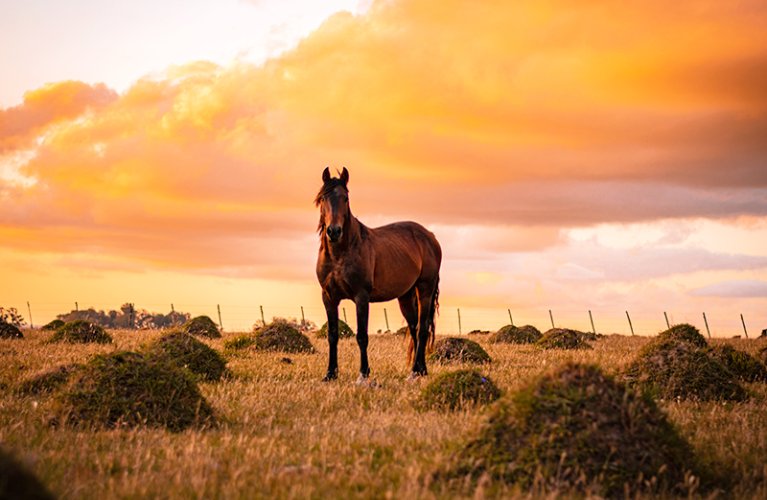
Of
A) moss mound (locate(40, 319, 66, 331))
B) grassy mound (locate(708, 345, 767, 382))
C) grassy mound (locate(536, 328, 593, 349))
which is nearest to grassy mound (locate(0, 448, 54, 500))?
grassy mound (locate(708, 345, 767, 382))

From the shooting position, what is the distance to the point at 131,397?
28.8 ft

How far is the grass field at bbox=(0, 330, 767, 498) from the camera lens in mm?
5801

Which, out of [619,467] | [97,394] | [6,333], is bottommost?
[619,467]

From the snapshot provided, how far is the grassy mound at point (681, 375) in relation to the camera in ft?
39.9

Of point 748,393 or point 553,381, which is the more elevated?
point 553,381

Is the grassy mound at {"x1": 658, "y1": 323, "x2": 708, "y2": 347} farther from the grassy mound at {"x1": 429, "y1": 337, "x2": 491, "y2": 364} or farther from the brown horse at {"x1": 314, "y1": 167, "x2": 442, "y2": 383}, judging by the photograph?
the brown horse at {"x1": 314, "y1": 167, "x2": 442, "y2": 383}

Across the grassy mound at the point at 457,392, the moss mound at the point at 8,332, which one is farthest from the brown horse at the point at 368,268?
the moss mound at the point at 8,332

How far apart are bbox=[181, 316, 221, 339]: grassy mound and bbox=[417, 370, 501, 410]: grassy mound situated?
736 inches

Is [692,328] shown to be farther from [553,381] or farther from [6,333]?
[6,333]

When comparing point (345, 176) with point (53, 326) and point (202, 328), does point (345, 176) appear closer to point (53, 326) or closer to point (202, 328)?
point (202, 328)

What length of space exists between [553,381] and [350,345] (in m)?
18.6

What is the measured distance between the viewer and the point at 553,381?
22.1ft

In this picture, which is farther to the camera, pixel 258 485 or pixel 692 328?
pixel 692 328

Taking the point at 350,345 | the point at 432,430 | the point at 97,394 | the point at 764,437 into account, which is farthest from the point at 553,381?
the point at 350,345
